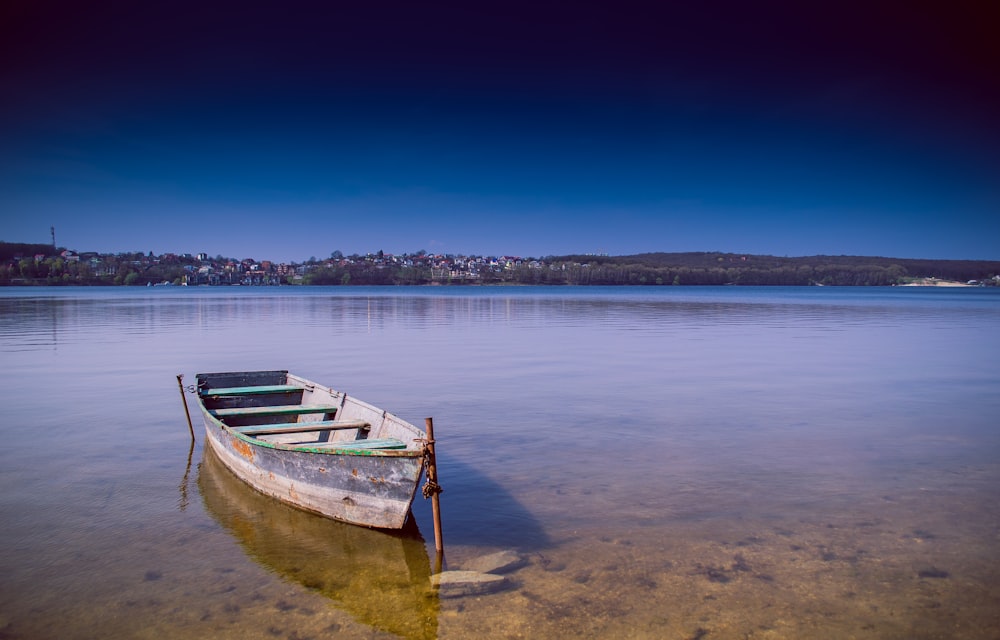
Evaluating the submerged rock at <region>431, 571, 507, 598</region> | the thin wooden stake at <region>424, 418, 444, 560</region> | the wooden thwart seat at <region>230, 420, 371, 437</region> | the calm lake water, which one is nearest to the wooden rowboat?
the wooden thwart seat at <region>230, 420, 371, 437</region>

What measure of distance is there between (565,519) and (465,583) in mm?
2431

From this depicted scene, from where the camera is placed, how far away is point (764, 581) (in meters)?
8.05

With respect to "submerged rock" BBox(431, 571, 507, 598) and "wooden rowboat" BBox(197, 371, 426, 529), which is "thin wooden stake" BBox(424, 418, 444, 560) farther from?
"submerged rock" BBox(431, 571, 507, 598)

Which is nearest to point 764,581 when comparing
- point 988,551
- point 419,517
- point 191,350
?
point 988,551

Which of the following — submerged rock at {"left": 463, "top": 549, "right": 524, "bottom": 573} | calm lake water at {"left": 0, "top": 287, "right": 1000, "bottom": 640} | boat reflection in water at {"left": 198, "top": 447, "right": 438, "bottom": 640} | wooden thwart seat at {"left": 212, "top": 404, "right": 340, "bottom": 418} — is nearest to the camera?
calm lake water at {"left": 0, "top": 287, "right": 1000, "bottom": 640}

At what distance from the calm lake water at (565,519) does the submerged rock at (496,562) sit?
224 millimetres

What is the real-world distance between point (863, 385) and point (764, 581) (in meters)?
16.5

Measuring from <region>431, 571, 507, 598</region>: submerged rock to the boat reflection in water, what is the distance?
151 mm

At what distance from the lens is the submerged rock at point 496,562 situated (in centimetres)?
837

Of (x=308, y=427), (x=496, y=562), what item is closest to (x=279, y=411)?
(x=308, y=427)

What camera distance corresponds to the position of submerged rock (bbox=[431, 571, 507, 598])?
25.9ft

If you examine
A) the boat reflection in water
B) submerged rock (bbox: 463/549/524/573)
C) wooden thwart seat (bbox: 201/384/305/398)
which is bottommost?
the boat reflection in water

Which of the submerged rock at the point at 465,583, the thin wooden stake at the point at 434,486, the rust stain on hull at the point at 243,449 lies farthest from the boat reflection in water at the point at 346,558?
the rust stain on hull at the point at 243,449

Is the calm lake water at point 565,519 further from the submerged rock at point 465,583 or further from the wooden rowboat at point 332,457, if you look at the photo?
the wooden rowboat at point 332,457
